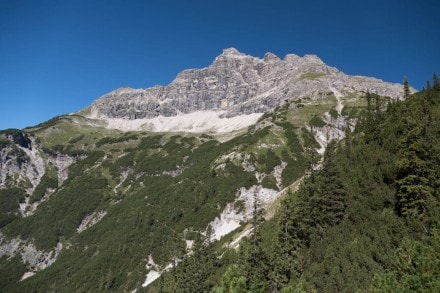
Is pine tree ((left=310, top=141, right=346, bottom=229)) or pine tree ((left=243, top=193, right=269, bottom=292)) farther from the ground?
pine tree ((left=310, top=141, right=346, bottom=229))

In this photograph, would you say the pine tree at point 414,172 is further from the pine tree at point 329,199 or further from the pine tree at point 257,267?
the pine tree at point 257,267

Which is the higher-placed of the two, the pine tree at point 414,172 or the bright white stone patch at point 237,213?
the pine tree at point 414,172

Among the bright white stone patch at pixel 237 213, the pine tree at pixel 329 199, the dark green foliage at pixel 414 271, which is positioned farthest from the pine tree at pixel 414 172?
the bright white stone patch at pixel 237 213

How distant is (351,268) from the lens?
46.4 metres

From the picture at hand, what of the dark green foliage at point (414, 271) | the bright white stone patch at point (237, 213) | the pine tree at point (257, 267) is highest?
the dark green foliage at point (414, 271)

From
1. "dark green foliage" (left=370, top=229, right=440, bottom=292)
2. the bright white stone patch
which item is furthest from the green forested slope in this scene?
the bright white stone patch

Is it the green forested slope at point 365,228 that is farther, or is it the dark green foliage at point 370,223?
the green forested slope at point 365,228

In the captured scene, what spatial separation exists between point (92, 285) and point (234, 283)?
147m

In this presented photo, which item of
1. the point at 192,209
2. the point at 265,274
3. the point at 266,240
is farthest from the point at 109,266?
the point at 265,274

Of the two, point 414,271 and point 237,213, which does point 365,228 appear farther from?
point 237,213

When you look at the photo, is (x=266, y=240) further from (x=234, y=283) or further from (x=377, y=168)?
(x=234, y=283)

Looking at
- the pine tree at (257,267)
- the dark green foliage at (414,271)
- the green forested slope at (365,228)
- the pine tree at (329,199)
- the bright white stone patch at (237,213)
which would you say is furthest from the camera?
the bright white stone patch at (237,213)

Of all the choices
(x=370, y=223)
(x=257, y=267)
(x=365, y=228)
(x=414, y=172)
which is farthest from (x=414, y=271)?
(x=257, y=267)

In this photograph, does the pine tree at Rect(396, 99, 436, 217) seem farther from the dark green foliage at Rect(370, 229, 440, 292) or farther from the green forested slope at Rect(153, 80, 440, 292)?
the dark green foliage at Rect(370, 229, 440, 292)
